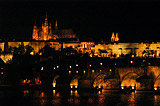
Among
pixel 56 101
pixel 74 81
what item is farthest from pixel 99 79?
pixel 56 101

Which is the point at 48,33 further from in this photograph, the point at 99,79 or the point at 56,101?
the point at 56,101

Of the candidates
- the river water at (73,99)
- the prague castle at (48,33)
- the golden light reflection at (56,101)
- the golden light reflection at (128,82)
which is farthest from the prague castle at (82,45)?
the golden light reflection at (56,101)

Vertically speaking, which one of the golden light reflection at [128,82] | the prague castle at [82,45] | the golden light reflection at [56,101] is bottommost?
the golden light reflection at [56,101]

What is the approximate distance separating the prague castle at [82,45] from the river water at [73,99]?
2946 centimetres

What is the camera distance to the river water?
94.3 ft

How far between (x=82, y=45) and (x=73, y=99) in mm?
41871

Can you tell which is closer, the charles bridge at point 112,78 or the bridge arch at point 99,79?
the charles bridge at point 112,78

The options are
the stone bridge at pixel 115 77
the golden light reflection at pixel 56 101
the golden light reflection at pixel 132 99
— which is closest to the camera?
the golden light reflection at pixel 132 99

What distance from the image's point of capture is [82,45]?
72.5 metres

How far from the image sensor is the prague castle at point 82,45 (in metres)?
65.9

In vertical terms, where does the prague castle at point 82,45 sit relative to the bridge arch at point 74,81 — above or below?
above

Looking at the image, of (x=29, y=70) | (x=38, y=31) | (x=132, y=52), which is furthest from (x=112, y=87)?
(x=38, y=31)

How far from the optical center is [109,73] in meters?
35.8

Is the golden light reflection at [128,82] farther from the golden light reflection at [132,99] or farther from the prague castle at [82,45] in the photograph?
the prague castle at [82,45]
